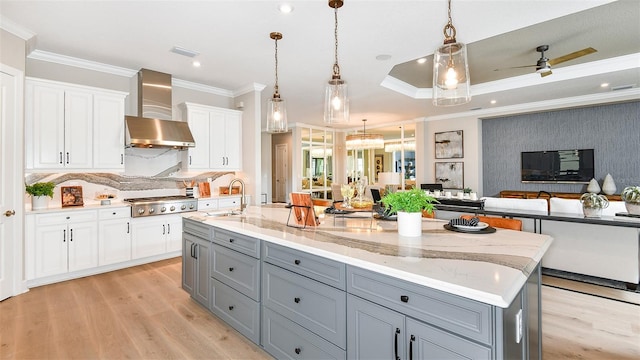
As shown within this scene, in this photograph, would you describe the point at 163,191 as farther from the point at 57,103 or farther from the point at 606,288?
the point at 606,288

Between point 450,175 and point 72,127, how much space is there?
751 cm

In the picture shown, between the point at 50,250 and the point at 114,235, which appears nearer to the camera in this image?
the point at 50,250

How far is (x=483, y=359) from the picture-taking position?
1.15 metres

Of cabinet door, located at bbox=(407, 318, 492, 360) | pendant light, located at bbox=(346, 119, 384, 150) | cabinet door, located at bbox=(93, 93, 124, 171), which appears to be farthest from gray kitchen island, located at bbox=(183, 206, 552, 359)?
pendant light, located at bbox=(346, 119, 384, 150)

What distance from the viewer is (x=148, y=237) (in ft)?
14.1

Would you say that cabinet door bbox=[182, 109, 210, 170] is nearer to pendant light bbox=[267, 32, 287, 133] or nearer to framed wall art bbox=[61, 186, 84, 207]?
framed wall art bbox=[61, 186, 84, 207]

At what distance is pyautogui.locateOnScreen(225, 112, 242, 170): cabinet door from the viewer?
529cm

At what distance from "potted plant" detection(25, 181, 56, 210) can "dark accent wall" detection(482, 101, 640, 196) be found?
8364 millimetres

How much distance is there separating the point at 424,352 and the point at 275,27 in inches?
122

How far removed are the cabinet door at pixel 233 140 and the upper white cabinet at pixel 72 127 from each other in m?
1.57

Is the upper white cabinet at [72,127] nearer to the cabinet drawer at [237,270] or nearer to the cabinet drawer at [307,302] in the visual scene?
the cabinet drawer at [237,270]

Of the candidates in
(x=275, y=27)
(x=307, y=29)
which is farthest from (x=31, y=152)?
(x=307, y=29)

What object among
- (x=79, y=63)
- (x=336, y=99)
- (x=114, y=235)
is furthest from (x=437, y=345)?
(x=79, y=63)

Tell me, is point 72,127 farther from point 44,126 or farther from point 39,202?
point 39,202
